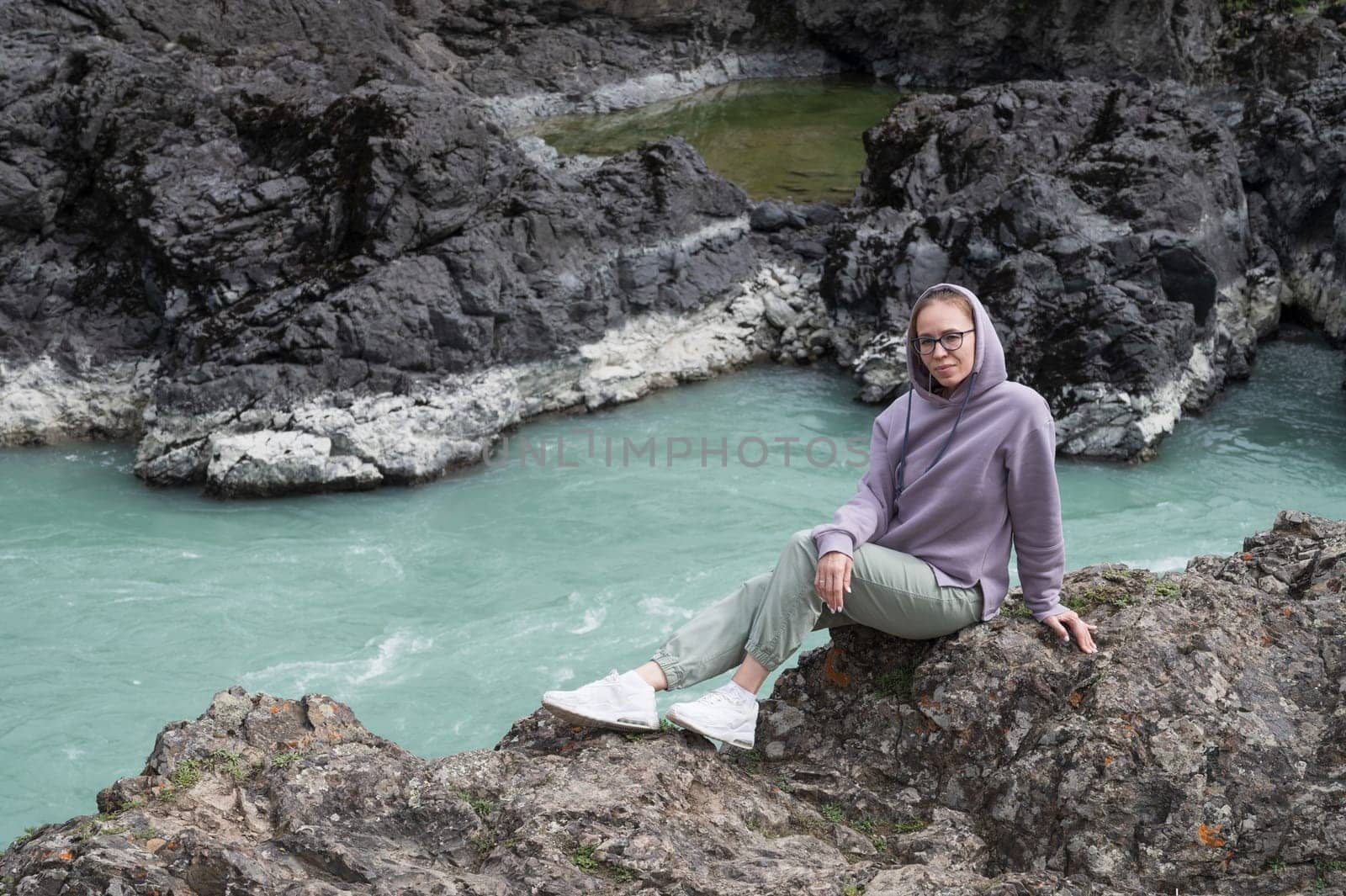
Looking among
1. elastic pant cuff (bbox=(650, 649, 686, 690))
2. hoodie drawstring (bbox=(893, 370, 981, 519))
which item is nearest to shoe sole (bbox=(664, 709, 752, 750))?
elastic pant cuff (bbox=(650, 649, 686, 690))

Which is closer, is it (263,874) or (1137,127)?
(263,874)

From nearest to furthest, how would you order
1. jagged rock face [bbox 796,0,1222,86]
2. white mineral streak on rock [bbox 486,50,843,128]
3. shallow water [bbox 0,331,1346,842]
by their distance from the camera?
shallow water [bbox 0,331,1346,842], white mineral streak on rock [bbox 486,50,843,128], jagged rock face [bbox 796,0,1222,86]

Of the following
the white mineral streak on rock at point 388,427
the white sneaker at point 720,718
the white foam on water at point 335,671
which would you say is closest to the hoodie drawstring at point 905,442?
the white sneaker at point 720,718

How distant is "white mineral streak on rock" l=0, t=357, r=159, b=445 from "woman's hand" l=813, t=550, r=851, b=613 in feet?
36.3

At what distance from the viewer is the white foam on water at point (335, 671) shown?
27.8 feet

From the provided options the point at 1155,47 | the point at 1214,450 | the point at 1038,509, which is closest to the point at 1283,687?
the point at 1038,509

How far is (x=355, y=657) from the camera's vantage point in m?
8.83

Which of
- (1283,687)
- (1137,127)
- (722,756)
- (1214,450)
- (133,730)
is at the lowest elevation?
(133,730)

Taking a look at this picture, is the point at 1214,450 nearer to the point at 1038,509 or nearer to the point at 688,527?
the point at 688,527

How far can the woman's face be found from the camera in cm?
418

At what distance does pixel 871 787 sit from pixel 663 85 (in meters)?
25.2

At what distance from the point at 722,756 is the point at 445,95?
11.3 meters

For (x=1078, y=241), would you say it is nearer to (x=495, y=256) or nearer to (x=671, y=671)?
(x=495, y=256)

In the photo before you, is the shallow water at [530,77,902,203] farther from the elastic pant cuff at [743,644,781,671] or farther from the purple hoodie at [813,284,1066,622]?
the elastic pant cuff at [743,644,781,671]
